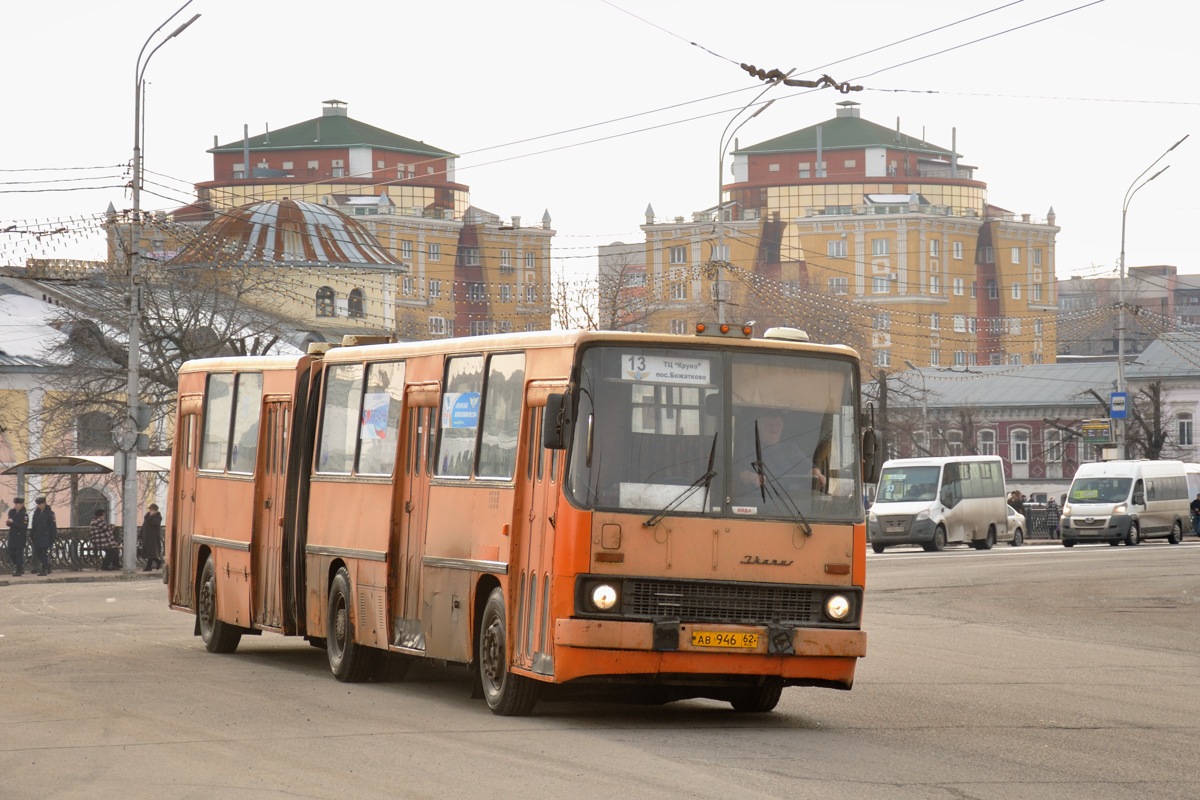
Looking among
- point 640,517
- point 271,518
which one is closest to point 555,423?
point 640,517

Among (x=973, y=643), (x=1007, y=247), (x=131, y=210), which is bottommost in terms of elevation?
→ (x=973, y=643)

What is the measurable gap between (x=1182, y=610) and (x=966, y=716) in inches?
599

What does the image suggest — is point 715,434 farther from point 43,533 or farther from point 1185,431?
point 1185,431

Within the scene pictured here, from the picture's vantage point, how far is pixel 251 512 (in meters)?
19.5

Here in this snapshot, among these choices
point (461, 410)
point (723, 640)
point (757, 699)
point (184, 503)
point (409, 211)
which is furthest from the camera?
point (409, 211)

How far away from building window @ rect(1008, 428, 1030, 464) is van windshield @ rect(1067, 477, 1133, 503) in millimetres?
53830

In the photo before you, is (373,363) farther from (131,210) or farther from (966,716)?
(131,210)

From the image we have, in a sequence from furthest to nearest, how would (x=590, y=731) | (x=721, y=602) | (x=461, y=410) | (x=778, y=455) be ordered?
(x=461, y=410)
(x=778, y=455)
(x=721, y=602)
(x=590, y=731)

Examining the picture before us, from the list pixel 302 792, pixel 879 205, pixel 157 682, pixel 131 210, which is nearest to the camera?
pixel 302 792

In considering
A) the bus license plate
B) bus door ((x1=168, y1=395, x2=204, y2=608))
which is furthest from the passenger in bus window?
bus door ((x1=168, y1=395, x2=204, y2=608))

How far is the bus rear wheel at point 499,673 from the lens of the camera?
13.8m

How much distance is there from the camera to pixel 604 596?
13.2 meters

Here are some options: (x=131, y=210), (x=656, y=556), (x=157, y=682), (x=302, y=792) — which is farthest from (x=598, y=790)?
(x=131, y=210)

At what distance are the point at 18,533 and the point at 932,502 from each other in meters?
22.9
